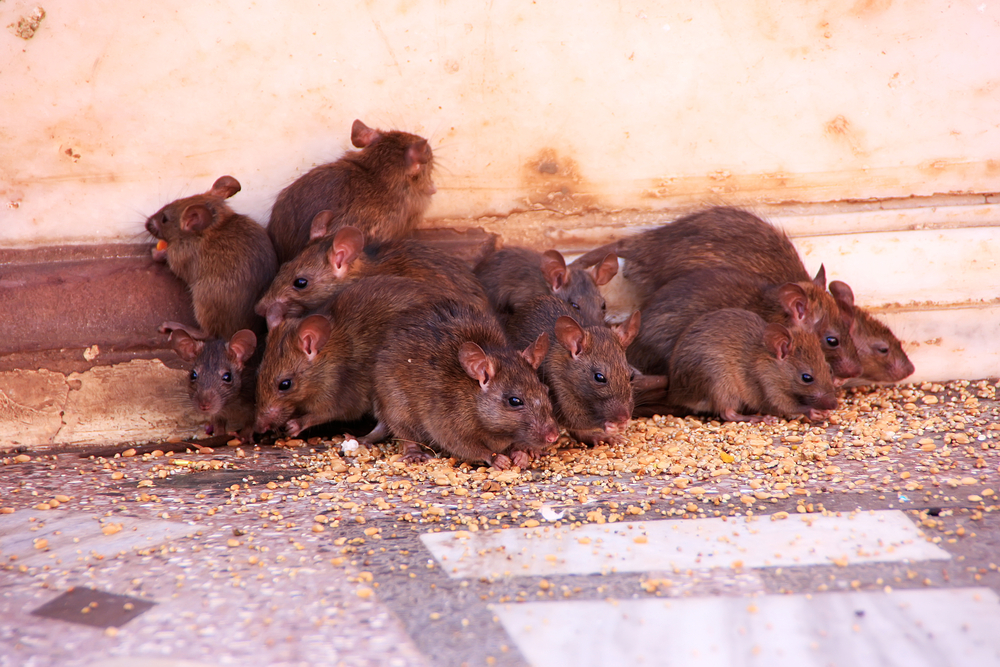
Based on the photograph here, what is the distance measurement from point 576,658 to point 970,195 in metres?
4.45

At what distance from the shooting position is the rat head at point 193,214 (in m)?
4.54

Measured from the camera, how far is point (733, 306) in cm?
485

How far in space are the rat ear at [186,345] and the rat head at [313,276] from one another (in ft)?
1.20

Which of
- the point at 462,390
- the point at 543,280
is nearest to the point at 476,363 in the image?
the point at 462,390

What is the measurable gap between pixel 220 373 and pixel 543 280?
1.84 meters

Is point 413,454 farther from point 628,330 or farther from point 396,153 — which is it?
point 396,153

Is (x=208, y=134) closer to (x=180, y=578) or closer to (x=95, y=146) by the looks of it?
(x=95, y=146)

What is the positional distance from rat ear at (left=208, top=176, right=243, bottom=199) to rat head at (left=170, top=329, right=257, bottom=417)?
82 centimetres

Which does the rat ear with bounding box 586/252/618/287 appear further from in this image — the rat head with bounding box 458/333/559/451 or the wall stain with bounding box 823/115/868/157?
the wall stain with bounding box 823/115/868/157

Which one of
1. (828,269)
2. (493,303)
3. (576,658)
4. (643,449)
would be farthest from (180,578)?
(828,269)

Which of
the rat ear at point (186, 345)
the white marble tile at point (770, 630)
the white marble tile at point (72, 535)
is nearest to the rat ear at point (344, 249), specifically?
the rat ear at point (186, 345)

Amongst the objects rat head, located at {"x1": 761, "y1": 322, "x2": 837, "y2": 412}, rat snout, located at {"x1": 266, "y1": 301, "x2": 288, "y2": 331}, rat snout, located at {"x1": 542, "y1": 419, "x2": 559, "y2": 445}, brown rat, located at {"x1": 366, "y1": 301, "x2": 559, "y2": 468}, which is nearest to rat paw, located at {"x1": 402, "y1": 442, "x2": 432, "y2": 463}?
brown rat, located at {"x1": 366, "y1": 301, "x2": 559, "y2": 468}

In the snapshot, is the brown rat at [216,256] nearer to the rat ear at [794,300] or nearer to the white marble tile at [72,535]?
the white marble tile at [72,535]

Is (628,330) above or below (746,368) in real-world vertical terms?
above
